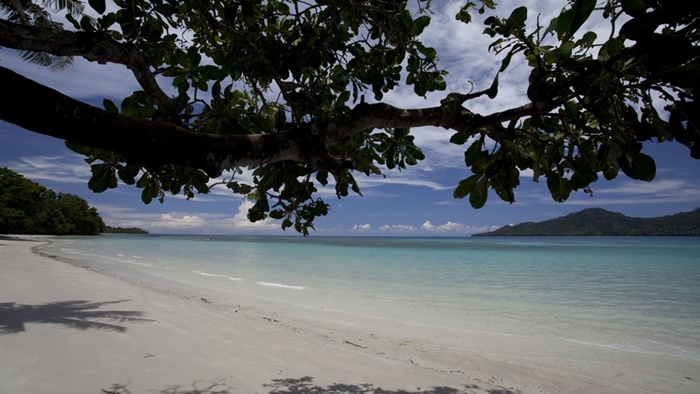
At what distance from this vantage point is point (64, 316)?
5859 mm

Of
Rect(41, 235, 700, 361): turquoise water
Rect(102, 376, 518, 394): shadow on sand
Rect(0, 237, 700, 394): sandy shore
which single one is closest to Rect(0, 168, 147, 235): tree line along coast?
Rect(41, 235, 700, 361): turquoise water

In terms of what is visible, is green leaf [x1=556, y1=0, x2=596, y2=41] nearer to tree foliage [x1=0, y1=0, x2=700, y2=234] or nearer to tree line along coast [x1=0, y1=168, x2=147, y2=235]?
tree foliage [x1=0, y1=0, x2=700, y2=234]

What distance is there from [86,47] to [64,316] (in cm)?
587

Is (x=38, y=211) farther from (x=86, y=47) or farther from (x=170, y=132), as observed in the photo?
(x=170, y=132)

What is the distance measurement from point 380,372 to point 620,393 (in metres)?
2.80

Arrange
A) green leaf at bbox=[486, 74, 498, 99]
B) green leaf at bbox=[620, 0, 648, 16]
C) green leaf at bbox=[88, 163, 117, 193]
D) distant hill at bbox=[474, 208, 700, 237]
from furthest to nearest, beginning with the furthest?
distant hill at bbox=[474, 208, 700, 237] → green leaf at bbox=[88, 163, 117, 193] → green leaf at bbox=[486, 74, 498, 99] → green leaf at bbox=[620, 0, 648, 16]

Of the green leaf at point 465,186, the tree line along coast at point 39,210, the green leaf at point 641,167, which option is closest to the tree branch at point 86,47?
the green leaf at point 465,186

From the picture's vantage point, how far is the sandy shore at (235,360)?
12.0 feet

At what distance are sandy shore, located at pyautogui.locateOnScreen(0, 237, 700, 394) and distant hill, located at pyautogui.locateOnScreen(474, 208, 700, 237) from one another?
14774 cm

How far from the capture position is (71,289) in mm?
8719

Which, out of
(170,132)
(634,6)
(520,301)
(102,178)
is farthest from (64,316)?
(520,301)

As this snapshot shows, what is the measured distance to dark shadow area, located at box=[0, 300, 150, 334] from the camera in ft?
17.2

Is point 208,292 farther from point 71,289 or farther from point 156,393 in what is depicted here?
point 156,393

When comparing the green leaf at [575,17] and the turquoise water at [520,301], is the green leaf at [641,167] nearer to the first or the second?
the green leaf at [575,17]
